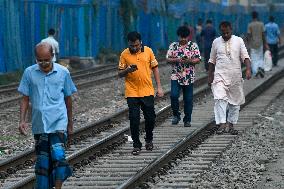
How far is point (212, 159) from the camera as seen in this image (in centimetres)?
1279

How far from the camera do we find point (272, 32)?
1224 inches

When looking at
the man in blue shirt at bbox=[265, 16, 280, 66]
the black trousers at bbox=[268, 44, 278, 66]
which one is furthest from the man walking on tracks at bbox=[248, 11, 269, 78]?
the black trousers at bbox=[268, 44, 278, 66]

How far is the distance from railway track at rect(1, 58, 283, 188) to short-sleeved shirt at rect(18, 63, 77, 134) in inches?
59.5

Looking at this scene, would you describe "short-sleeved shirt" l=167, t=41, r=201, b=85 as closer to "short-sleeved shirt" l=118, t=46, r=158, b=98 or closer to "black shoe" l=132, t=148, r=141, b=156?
"short-sleeved shirt" l=118, t=46, r=158, b=98

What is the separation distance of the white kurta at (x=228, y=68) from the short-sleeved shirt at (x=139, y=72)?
90.5 inches

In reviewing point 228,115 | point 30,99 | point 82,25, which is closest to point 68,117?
point 30,99

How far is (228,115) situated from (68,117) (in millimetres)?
6613

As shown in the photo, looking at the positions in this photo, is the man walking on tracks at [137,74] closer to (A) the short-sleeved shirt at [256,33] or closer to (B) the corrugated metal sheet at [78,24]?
(A) the short-sleeved shirt at [256,33]

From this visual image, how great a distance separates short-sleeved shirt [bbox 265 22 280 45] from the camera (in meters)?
30.8

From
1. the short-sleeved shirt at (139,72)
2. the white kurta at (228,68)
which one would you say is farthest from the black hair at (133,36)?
the white kurta at (228,68)

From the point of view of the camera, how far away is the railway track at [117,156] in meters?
11.0

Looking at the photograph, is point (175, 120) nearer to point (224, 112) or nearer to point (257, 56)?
point (224, 112)

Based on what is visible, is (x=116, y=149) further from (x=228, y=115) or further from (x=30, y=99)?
(x=30, y=99)

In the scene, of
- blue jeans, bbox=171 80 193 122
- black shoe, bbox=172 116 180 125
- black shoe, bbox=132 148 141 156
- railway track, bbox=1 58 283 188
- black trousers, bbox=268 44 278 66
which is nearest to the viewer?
railway track, bbox=1 58 283 188
